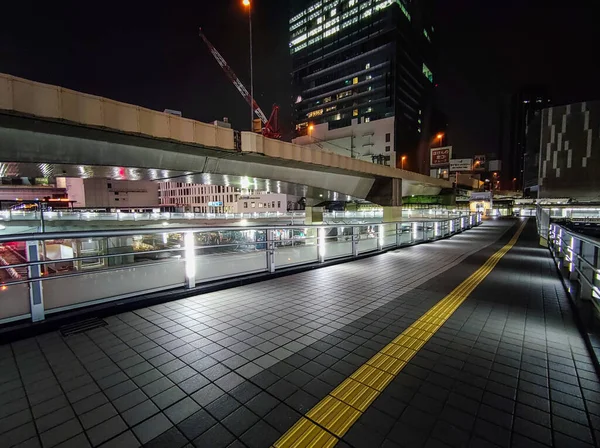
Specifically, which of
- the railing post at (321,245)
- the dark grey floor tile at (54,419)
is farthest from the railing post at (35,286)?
the railing post at (321,245)

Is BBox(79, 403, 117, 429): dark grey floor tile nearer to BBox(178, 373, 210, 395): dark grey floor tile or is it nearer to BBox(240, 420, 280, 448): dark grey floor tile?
BBox(178, 373, 210, 395): dark grey floor tile

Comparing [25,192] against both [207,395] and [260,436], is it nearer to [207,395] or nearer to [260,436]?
[207,395]

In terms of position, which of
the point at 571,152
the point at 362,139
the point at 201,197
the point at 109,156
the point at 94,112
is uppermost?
the point at 362,139

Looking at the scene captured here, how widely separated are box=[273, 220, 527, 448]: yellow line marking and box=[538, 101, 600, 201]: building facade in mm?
95473

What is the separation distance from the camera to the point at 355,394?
275 cm

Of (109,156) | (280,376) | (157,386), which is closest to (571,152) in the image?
(109,156)

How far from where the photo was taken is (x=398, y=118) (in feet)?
266

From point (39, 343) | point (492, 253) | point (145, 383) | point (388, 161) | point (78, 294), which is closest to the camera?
point (145, 383)

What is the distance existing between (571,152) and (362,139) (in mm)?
54101

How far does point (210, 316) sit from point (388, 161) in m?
81.9

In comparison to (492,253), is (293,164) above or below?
above

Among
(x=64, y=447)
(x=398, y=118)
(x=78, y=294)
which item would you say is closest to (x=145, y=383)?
(x=64, y=447)

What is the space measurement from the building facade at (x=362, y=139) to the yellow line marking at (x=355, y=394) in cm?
7621

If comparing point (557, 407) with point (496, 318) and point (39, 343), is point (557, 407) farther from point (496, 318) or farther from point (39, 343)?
point (39, 343)
